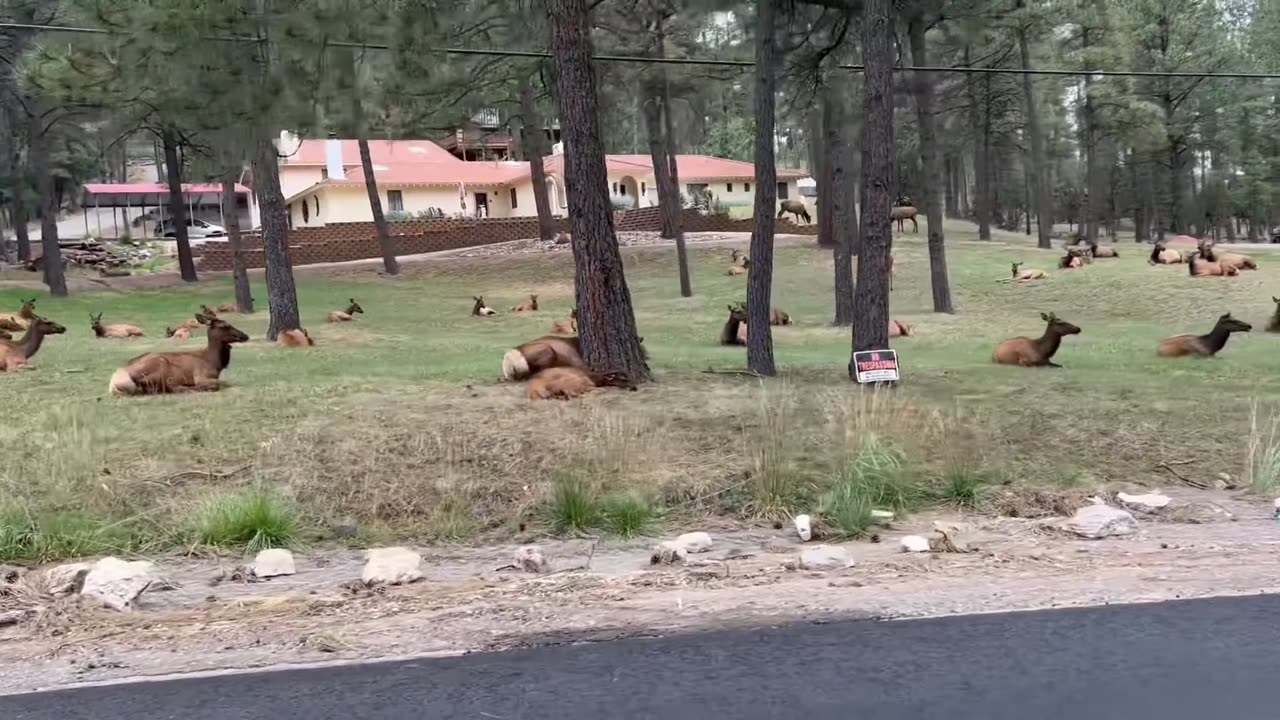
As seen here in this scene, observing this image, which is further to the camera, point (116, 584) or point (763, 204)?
point (763, 204)

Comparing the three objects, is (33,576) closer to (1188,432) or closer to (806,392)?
(806,392)

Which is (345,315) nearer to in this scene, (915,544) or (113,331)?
(113,331)

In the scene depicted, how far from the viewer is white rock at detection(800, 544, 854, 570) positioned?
286 inches

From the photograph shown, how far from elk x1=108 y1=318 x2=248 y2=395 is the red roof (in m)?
40.9

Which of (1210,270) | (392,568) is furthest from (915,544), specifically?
(1210,270)

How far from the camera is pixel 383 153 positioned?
57344 mm

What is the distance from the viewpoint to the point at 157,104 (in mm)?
20125

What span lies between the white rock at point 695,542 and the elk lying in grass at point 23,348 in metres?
11.2

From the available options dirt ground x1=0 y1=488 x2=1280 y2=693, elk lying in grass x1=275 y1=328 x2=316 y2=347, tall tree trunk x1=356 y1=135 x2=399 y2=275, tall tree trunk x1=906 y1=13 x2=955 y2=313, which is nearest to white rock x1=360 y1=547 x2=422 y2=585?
dirt ground x1=0 y1=488 x2=1280 y2=693

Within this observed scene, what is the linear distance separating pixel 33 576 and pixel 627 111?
32072 mm

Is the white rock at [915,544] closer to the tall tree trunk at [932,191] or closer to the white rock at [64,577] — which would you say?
the white rock at [64,577]

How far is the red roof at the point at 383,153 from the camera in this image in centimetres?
5400

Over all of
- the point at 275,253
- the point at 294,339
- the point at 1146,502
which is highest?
the point at 275,253

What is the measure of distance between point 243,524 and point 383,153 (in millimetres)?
51708
